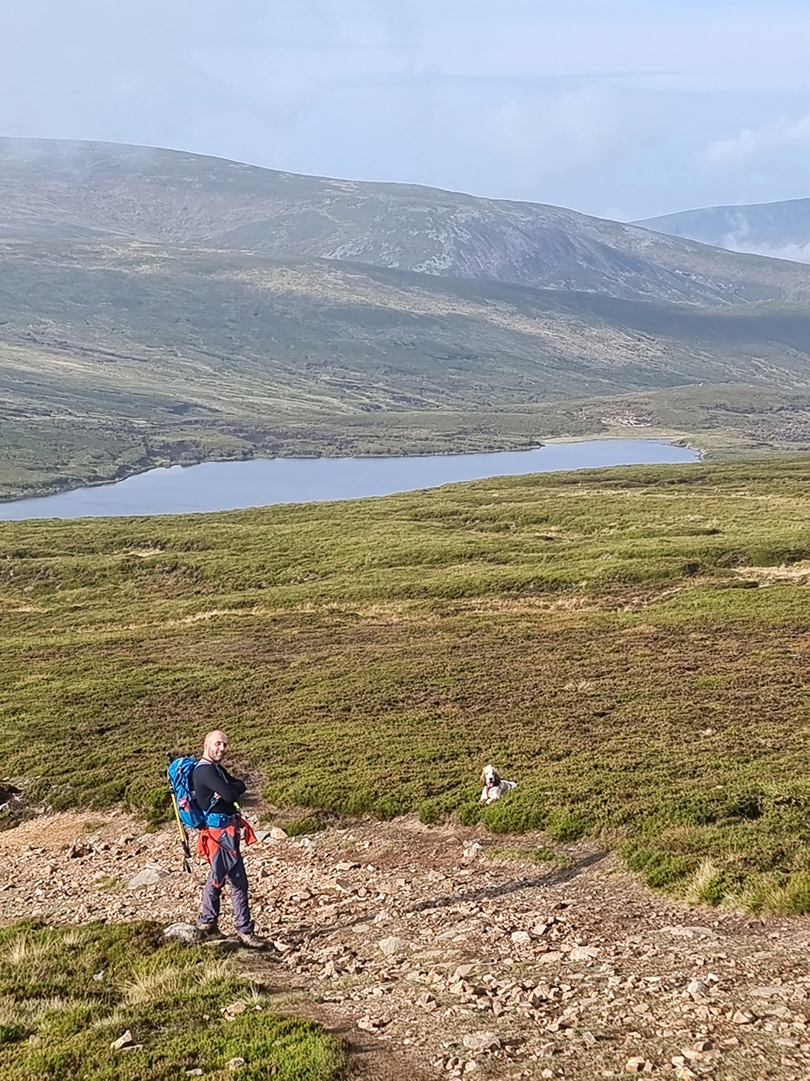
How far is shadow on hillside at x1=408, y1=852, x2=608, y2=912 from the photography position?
18.6 meters

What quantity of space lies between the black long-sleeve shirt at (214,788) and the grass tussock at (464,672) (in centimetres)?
783

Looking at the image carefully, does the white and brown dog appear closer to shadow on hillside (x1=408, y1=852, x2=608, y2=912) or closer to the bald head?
shadow on hillside (x1=408, y1=852, x2=608, y2=912)

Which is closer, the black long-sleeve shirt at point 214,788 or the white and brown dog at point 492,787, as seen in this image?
the black long-sleeve shirt at point 214,788

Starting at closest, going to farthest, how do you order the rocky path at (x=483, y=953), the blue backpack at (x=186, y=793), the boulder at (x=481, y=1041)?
the rocky path at (x=483, y=953)
the boulder at (x=481, y=1041)
the blue backpack at (x=186, y=793)

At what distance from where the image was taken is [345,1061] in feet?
38.5

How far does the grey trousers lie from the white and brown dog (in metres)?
8.16

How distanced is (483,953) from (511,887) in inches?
141

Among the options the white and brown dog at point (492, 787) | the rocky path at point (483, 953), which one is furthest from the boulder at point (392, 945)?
the white and brown dog at point (492, 787)

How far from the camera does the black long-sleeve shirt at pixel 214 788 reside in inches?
661

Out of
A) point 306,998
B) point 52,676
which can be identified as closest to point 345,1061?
point 306,998

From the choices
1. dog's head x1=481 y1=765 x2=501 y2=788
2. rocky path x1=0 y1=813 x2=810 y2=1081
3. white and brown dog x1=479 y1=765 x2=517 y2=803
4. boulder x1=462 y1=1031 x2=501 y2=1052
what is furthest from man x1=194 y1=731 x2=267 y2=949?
dog's head x1=481 y1=765 x2=501 y2=788

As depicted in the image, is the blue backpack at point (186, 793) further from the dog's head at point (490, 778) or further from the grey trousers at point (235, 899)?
the dog's head at point (490, 778)

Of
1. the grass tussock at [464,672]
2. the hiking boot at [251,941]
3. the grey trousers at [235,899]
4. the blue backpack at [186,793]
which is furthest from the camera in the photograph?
the grass tussock at [464,672]

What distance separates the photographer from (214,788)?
16719 millimetres
